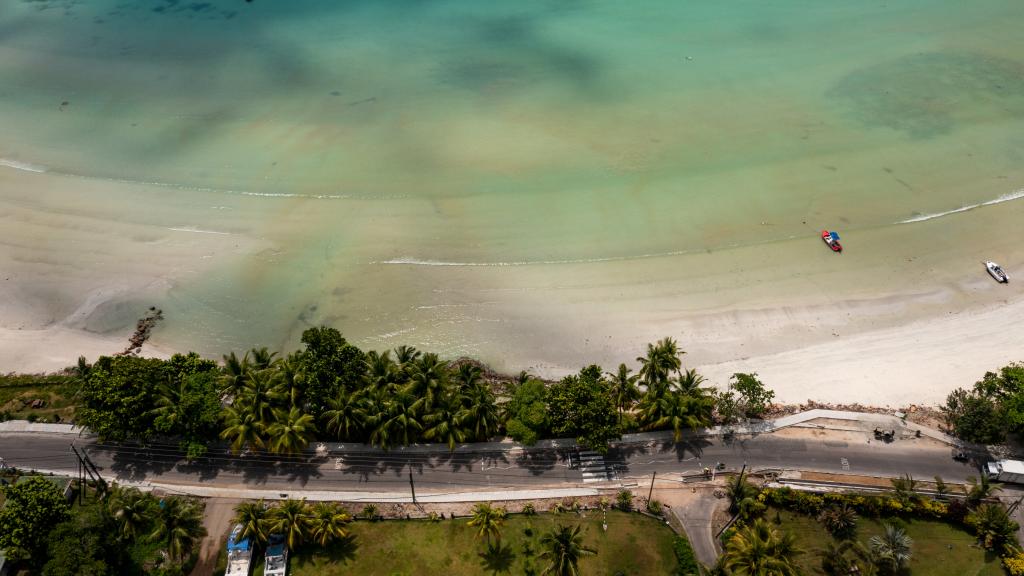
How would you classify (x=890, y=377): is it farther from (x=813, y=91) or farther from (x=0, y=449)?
(x=0, y=449)

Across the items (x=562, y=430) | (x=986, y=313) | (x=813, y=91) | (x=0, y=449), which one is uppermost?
(x=813, y=91)

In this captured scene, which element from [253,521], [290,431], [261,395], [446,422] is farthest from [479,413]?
[253,521]

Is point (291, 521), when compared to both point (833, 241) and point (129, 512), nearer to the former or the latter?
point (129, 512)

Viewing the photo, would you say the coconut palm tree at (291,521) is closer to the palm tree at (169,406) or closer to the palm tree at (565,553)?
the palm tree at (169,406)

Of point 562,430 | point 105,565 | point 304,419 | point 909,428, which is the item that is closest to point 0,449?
point 105,565

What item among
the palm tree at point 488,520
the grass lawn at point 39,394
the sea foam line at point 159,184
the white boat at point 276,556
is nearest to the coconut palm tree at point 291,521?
the white boat at point 276,556
